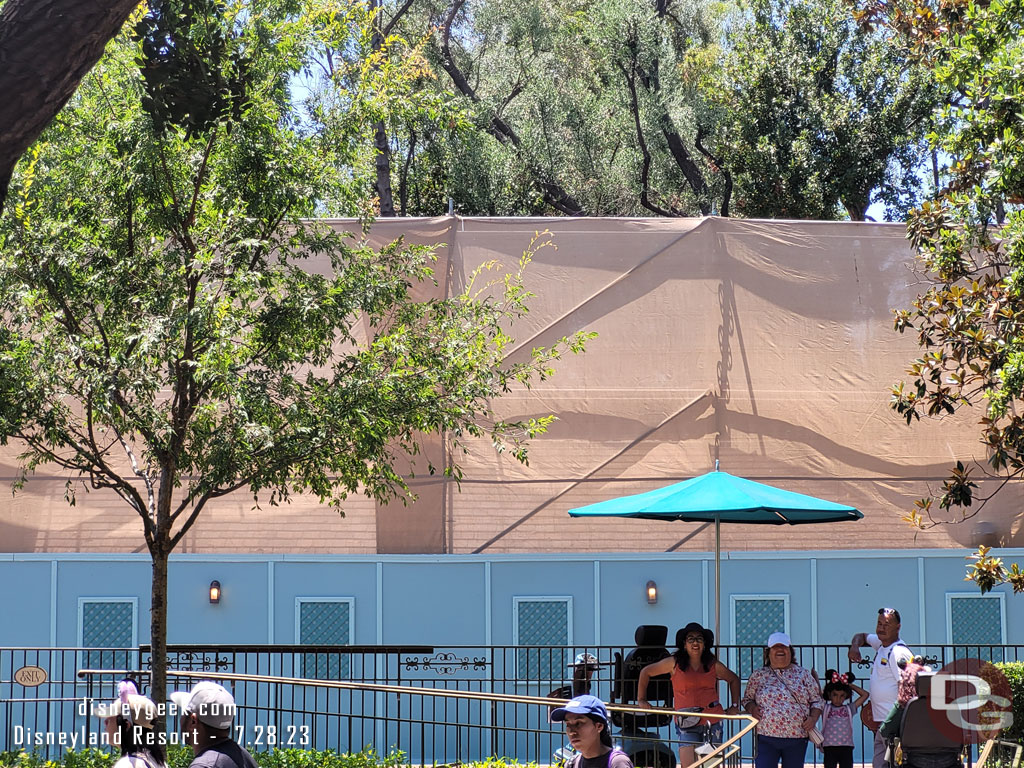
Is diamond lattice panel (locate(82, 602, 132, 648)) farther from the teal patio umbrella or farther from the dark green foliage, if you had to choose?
the dark green foliage

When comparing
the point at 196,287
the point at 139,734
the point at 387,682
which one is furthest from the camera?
the point at 387,682

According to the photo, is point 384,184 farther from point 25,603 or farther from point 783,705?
point 783,705

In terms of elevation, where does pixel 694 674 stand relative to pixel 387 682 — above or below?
above

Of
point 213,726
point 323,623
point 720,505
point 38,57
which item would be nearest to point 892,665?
point 720,505

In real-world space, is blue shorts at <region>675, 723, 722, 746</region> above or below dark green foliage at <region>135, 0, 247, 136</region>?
below

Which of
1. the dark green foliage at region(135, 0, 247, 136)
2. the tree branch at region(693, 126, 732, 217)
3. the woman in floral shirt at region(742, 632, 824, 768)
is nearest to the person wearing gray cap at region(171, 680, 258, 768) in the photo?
the woman in floral shirt at region(742, 632, 824, 768)

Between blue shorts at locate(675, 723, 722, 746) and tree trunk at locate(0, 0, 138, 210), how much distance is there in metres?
6.76

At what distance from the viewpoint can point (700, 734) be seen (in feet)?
31.1

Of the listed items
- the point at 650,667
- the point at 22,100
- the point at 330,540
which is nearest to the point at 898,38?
the point at 330,540

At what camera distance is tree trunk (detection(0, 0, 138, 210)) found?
16.0 feet

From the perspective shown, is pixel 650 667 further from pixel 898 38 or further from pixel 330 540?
pixel 898 38

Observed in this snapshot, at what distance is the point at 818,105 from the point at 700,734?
16.9m

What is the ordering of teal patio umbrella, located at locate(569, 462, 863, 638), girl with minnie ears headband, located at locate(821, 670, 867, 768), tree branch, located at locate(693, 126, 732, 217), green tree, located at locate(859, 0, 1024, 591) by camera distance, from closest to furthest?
green tree, located at locate(859, 0, 1024, 591), girl with minnie ears headband, located at locate(821, 670, 867, 768), teal patio umbrella, located at locate(569, 462, 863, 638), tree branch, located at locate(693, 126, 732, 217)

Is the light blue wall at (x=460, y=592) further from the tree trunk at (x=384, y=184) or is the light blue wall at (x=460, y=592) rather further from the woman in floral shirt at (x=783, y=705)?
the tree trunk at (x=384, y=184)
